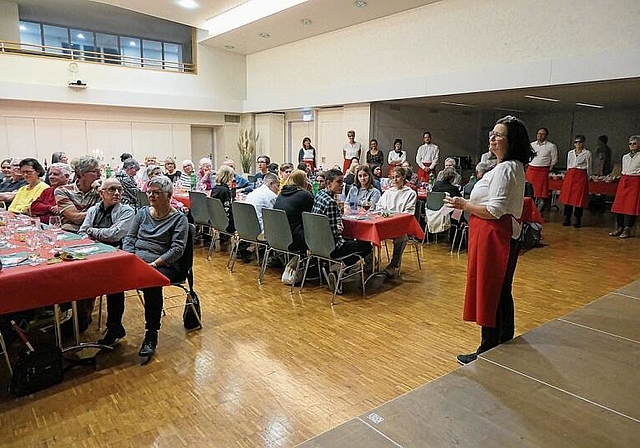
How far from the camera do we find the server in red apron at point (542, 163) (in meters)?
9.18

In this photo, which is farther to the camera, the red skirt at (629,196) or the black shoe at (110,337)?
the red skirt at (629,196)

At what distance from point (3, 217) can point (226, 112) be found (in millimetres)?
10088

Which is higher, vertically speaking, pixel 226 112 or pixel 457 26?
pixel 457 26

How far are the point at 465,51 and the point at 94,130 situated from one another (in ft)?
29.4

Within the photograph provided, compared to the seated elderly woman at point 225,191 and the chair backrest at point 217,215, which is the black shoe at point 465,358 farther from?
the seated elderly woman at point 225,191

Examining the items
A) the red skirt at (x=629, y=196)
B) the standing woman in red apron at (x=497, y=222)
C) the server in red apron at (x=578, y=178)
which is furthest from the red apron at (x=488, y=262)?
the server in red apron at (x=578, y=178)

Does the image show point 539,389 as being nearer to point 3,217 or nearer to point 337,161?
point 3,217

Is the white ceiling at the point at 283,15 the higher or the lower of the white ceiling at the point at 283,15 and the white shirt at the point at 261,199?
the higher

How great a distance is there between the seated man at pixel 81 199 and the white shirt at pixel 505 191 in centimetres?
312

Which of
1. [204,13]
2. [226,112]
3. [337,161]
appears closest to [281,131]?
[226,112]

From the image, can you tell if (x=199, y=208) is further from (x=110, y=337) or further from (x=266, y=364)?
(x=266, y=364)

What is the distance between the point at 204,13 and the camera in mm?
10742

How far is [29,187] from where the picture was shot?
5.00 meters

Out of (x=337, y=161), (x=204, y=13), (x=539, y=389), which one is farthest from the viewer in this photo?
(x=337, y=161)
